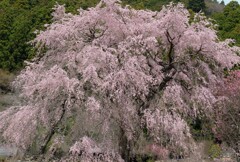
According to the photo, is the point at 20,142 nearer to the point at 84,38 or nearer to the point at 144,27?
the point at 84,38

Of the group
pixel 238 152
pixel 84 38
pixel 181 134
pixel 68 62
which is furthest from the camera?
pixel 238 152

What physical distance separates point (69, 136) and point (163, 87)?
Result: 2505mm

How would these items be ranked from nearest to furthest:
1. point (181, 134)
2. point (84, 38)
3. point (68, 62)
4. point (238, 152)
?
point (181, 134) < point (68, 62) < point (84, 38) < point (238, 152)

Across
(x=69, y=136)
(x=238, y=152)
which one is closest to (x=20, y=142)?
(x=69, y=136)

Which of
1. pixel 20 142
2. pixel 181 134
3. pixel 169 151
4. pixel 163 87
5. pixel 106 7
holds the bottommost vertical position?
pixel 20 142

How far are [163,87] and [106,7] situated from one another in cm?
236

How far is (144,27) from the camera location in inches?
371

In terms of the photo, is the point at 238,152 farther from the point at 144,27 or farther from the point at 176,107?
the point at 144,27

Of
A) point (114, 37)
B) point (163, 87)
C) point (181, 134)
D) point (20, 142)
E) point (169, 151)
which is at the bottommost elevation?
point (20, 142)

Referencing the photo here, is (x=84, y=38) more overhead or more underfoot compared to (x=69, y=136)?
more overhead

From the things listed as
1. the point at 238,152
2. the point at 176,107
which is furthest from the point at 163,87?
the point at 238,152

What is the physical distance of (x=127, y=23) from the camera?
9.49 meters

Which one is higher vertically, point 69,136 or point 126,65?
point 126,65

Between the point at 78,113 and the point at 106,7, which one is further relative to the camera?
the point at 106,7
